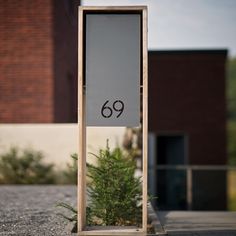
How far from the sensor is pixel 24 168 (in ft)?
43.3

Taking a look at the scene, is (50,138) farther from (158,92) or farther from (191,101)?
(191,101)

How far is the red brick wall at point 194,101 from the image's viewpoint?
1803 centimetres

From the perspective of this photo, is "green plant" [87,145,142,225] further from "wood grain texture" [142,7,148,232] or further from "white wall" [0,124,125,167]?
"white wall" [0,124,125,167]

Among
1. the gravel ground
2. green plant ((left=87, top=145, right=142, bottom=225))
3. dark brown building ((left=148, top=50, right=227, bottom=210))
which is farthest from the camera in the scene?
dark brown building ((left=148, top=50, right=227, bottom=210))

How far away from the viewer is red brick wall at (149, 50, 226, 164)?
18031 mm

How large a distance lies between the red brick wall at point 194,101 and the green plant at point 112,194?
11038 millimetres

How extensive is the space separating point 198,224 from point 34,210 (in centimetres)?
270

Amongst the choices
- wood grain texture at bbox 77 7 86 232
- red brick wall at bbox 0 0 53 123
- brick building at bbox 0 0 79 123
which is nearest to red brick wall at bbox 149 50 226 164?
brick building at bbox 0 0 79 123

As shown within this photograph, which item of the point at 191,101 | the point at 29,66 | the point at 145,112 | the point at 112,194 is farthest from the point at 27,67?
the point at 145,112

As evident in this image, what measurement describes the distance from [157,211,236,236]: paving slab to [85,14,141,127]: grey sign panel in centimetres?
165

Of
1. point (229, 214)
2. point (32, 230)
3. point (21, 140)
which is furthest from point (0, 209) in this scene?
point (21, 140)

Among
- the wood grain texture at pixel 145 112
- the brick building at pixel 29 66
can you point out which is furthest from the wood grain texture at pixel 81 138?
the brick building at pixel 29 66

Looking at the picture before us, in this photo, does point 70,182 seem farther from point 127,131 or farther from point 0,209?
point 0,209

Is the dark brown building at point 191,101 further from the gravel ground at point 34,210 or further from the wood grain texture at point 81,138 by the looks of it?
the wood grain texture at point 81,138
